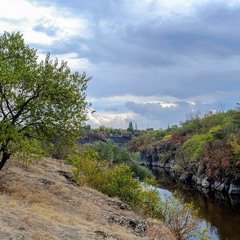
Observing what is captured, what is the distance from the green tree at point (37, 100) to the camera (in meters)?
19.2

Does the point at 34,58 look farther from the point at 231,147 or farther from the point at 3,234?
the point at 231,147

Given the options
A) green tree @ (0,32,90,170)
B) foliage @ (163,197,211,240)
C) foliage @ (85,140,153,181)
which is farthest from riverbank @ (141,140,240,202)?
green tree @ (0,32,90,170)

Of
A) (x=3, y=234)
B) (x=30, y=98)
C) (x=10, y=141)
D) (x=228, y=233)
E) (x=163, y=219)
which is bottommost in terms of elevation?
(x=228, y=233)

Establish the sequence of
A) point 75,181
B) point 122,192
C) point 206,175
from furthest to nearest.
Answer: point 206,175 → point 75,181 → point 122,192

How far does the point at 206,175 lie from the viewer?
6712 cm

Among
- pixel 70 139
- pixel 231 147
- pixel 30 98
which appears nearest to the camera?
pixel 30 98

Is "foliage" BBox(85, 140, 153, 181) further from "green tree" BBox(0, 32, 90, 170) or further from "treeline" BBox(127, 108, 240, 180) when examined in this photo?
"green tree" BBox(0, 32, 90, 170)

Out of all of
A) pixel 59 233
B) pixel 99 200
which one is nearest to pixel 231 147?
pixel 99 200

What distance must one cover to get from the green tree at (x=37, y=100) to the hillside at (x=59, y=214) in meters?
3.83

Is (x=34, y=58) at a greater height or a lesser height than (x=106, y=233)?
greater

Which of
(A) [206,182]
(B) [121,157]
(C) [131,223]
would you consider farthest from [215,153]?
(C) [131,223]

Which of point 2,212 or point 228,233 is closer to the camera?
point 2,212

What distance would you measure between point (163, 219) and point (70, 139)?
1207 centimetres

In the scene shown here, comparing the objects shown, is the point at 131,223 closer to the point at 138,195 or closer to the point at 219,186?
the point at 138,195
